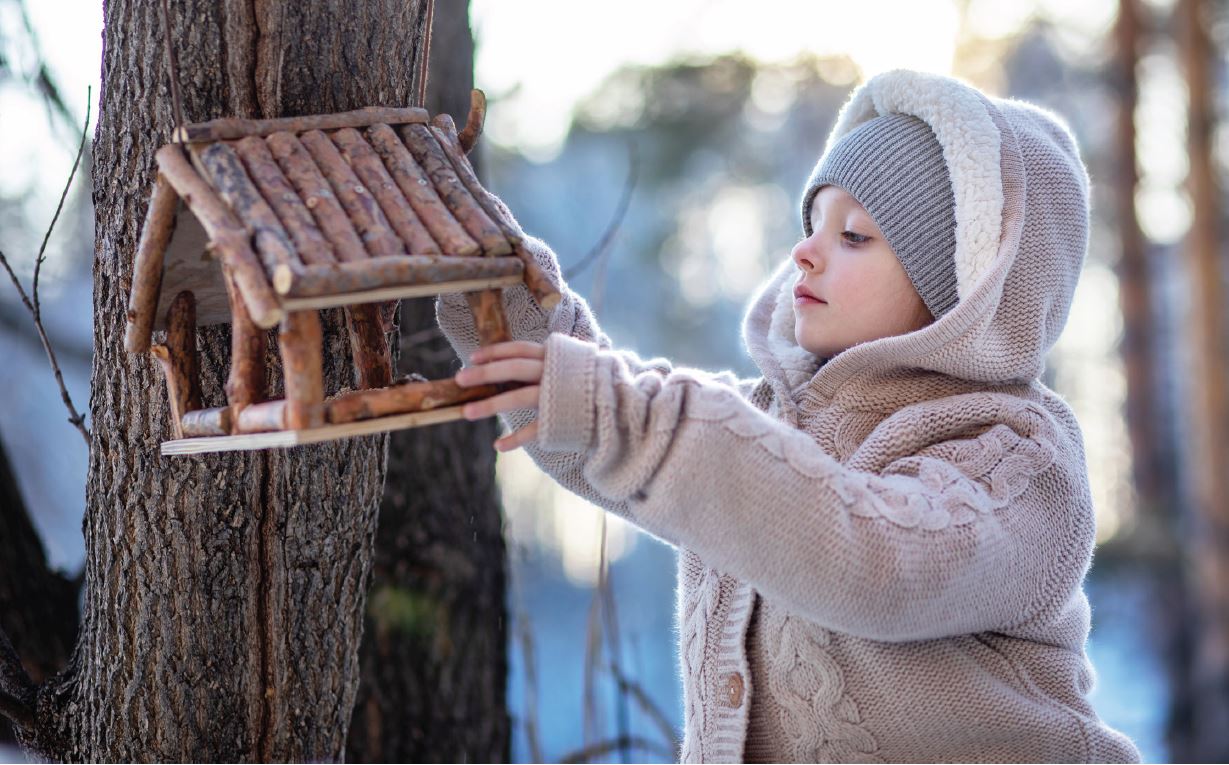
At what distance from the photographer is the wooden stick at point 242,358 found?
4.61 feet

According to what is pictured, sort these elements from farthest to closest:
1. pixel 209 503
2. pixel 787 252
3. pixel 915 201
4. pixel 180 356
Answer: pixel 787 252, pixel 915 201, pixel 209 503, pixel 180 356

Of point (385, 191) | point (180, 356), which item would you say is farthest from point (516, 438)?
point (180, 356)

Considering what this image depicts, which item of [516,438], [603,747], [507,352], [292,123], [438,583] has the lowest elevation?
[603,747]

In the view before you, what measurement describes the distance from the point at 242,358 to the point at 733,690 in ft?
2.64

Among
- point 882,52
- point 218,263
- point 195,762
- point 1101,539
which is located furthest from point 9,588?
point 1101,539

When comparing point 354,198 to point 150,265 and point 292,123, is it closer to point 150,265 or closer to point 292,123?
point 292,123

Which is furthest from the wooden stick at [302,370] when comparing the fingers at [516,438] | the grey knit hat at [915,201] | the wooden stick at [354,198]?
the grey knit hat at [915,201]

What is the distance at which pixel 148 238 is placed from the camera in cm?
149

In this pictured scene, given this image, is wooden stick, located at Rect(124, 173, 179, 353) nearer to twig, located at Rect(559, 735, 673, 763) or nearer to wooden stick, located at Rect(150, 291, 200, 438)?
wooden stick, located at Rect(150, 291, 200, 438)

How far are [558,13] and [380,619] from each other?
357cm

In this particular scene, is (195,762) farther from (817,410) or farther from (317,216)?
(817,410)

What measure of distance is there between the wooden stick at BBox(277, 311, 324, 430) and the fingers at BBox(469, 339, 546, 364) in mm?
177

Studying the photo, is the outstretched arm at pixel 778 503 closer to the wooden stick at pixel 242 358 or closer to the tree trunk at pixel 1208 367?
the wooden stick at pixel 242 358

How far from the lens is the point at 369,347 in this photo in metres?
1.63
